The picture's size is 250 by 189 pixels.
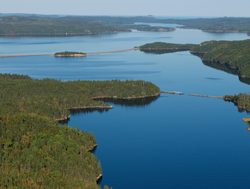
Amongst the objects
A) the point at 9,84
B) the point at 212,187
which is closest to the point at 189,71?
the point at 9,84

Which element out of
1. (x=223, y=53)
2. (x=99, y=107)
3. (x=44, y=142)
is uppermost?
(x=223, y=53)

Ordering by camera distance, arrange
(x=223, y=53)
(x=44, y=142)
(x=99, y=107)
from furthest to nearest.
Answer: (x=223, y=53), (x=99, y=107), (x=44, y=142)

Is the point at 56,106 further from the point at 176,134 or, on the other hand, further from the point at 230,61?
the point at 230,61

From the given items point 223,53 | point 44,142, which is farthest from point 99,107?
point 223,53

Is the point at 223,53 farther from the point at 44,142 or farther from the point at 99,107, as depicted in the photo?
the point at 44,142

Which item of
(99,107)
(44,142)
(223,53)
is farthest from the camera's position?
(223,53)

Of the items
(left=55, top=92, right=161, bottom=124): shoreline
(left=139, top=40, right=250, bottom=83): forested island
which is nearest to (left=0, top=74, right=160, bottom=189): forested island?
(left=55, top=92, right=161, bottom=124): shoreline

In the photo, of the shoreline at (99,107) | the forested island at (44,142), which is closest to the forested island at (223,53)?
the shoreline at (99,107)

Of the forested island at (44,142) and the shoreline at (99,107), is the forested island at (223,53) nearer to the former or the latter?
the shoreline at (99,107)
